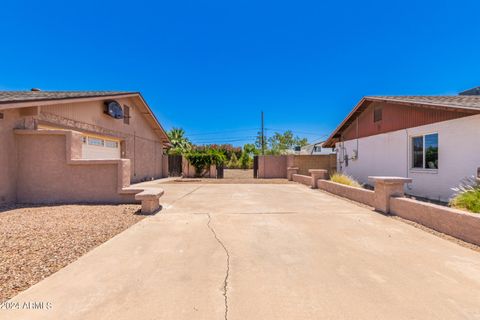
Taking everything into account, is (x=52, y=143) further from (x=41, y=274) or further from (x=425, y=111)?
(x=425, y=111)

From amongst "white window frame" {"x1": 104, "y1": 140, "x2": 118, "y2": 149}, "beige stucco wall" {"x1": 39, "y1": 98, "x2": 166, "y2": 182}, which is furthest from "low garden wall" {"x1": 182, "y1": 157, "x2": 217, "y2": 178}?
"white window frame" {"x1": 104, "y1": 140, "x2": 118, "y2": 149}

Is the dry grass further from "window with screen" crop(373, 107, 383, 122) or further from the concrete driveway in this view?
"window with screen" crop(373, 107, 383, 122)

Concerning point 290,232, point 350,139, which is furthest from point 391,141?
point 290,232

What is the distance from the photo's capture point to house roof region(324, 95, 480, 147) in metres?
7.01

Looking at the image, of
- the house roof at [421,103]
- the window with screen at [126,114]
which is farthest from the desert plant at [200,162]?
the house roof at [421,103]

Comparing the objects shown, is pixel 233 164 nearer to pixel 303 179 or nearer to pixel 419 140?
pixel 303 179

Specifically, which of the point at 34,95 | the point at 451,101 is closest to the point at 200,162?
the point at 34,95

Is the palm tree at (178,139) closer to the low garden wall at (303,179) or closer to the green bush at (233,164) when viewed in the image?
the green bush at (233,164)

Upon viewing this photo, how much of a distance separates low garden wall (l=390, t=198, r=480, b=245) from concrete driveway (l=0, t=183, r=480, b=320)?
1.30 ft

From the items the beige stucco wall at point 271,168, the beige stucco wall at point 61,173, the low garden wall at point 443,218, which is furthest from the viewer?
the beige stucco wall at point 271,168

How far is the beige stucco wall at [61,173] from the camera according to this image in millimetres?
7238

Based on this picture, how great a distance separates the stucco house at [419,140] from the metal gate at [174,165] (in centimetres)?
1366

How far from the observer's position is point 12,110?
23.2ft

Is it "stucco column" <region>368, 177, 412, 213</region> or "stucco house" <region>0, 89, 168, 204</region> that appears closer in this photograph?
"stucco column" <region>368, 177, 412, 213</region>
